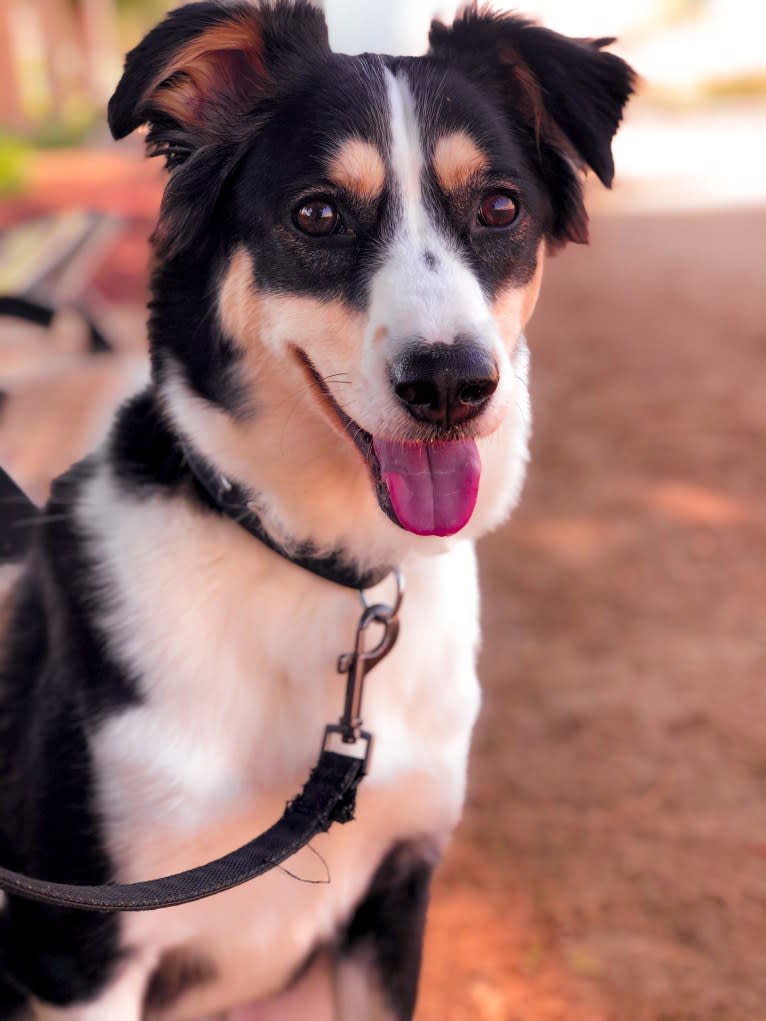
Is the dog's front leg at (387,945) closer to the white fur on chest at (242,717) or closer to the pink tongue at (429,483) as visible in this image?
the white fur on chest at (242,717)

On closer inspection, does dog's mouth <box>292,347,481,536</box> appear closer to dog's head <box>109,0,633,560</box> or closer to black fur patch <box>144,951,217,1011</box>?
dog's head <box>109,0,633,560</box>

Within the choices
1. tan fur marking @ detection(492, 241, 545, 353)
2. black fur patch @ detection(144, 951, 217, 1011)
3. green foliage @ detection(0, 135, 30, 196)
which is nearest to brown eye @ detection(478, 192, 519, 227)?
tan fur marking @ detection(492, 241, 545, 353)

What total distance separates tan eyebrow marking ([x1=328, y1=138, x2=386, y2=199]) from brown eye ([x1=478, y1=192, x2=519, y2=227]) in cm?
19

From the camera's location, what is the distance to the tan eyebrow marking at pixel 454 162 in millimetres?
1925

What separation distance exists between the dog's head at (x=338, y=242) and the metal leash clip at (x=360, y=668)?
14 cm

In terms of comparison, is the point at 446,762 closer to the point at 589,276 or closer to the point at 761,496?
the point at 761,496

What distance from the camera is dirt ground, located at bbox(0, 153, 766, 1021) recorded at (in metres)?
2.75

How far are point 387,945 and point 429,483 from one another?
95cm

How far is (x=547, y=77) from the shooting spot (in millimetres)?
A: 2084

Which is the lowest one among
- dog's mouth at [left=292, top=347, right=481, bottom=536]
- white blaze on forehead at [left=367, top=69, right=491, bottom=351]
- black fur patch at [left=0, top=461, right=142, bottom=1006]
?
black fur patch at [left=0, top=461, right=142, bottom=1006]

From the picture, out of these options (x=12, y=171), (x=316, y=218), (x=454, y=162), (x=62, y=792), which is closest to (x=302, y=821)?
(x=62, y=792)

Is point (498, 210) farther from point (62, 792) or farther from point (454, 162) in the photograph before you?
point (62, 792)

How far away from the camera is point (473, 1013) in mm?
2619

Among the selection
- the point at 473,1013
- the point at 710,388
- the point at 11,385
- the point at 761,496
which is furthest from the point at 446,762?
the point at 710,388
